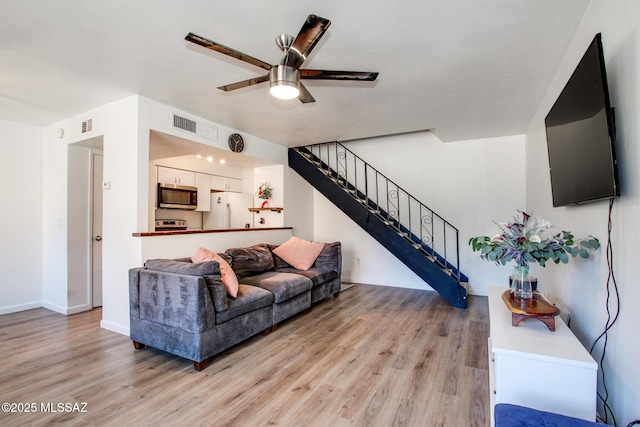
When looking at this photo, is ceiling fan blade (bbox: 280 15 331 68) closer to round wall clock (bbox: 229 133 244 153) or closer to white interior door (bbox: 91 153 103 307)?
round wall clock (bbox: 229 133 244 153)

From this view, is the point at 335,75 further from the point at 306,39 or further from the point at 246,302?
the point at 246,302

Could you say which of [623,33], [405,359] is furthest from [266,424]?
[623,33]

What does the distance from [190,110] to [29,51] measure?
4.83 ft

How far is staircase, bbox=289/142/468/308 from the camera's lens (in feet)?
14.1

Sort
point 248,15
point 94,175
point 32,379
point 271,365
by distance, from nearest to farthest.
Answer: point 248,15 → point 32,379 → point 271,365 → point 94,175

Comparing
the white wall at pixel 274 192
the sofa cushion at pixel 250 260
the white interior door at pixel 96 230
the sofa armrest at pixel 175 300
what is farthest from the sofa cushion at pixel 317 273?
the white interior door at pixel 96 230

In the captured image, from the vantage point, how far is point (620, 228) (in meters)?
1.46

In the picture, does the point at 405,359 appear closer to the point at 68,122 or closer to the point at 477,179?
the point at 477,179

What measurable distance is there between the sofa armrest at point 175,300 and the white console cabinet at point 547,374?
2.02 m

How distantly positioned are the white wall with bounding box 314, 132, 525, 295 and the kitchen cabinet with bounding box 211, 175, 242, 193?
224 cm

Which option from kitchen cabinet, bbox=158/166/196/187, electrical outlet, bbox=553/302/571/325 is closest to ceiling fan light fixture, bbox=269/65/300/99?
electrical outlet, bbox=553/302/571/325

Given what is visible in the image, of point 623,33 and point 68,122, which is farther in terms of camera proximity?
point 68,122

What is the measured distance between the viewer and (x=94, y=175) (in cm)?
421

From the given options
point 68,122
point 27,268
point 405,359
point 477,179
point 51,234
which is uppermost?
point 68,122
